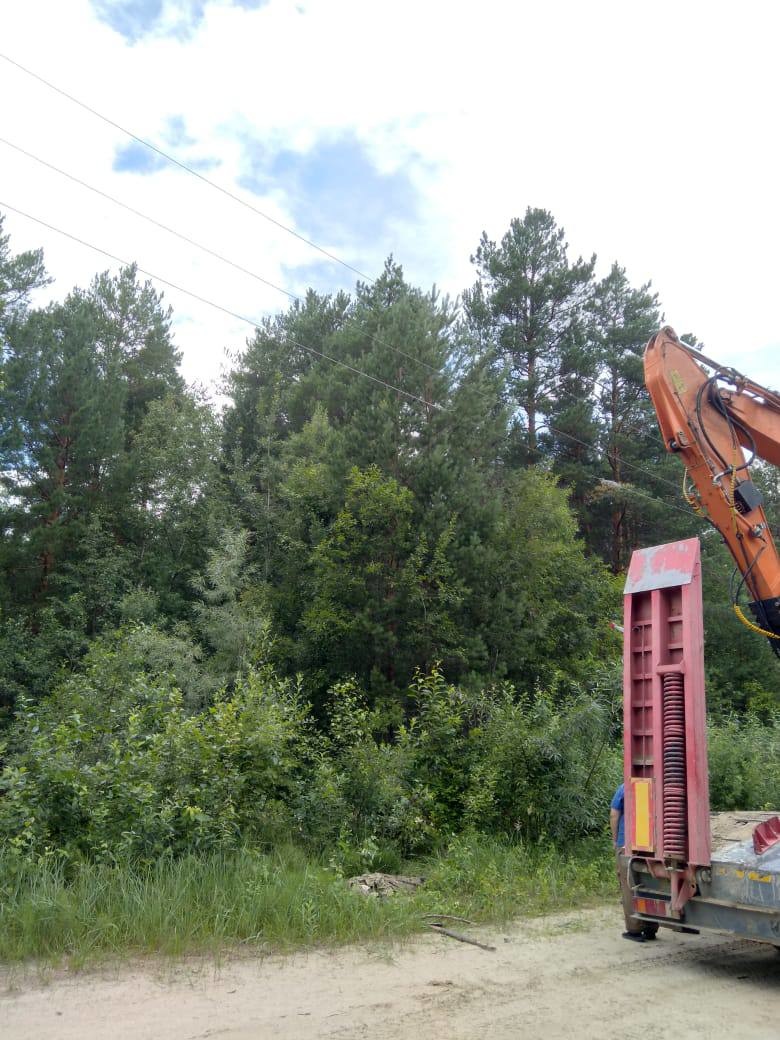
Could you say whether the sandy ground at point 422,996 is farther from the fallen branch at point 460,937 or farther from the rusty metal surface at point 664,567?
the rusty metal surface at point 664,567

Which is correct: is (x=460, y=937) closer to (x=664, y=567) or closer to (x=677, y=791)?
(x=677, y=791)

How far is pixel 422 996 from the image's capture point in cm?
531

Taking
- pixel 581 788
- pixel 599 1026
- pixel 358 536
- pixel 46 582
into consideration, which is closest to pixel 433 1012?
pixel 599 1026

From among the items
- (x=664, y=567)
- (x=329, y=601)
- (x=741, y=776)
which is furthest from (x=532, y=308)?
(x=664, y=567)

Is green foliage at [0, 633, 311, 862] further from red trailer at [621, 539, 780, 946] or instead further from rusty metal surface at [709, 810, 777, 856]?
rusty metal surface at [709, 810, 777, 856]

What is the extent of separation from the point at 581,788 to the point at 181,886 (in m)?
5.51

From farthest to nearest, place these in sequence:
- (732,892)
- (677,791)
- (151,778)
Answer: (151,778) → (677,791) → (732,892)

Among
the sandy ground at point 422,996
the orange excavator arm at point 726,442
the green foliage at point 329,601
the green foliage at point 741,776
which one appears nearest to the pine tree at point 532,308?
the green foliage at point 329,601

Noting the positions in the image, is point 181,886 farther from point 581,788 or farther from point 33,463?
point 33,463

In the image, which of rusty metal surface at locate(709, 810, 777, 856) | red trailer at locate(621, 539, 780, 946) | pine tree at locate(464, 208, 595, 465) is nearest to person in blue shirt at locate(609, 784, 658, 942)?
red trailer at locate(621, 539, 780, 946)

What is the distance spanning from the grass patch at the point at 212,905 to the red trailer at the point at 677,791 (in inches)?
79.8

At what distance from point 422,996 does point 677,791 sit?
2291 millimetres

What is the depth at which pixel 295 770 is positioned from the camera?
9453mm

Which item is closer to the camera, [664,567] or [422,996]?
[422,996]
